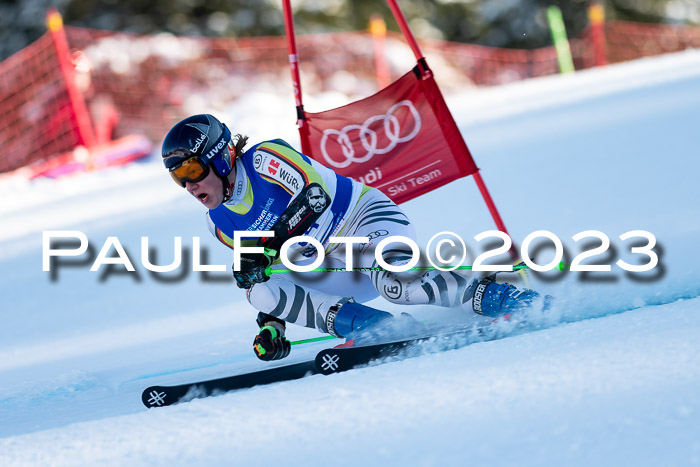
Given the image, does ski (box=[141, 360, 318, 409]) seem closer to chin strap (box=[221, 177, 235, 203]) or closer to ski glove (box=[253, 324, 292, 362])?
ski glove (box=[253, 324, 292, 362])

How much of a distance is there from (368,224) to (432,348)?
708mm

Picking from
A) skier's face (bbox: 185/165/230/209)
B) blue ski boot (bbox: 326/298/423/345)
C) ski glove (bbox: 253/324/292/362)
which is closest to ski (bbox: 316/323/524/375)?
blue ski boot (bbox: 326/298/423/345)

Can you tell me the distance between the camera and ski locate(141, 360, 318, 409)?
283cm

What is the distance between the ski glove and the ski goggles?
628 millimetres

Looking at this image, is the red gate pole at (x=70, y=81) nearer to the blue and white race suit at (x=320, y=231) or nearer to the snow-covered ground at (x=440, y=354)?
the snow-covered ground at (x=440, y=354)

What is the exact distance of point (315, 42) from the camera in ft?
47.1

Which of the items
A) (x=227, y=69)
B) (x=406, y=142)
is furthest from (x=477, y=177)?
(x=227, y=69)

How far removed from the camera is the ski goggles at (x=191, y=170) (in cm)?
299

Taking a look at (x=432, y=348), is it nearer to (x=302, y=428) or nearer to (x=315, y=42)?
(x=302, y=428)

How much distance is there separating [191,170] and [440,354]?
3.69 ft

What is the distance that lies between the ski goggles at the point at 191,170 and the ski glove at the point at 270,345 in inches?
24.7

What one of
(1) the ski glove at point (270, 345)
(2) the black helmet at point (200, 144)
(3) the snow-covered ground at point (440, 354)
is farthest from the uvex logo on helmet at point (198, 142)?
(3) the snow-covered ground at point (440, 354)

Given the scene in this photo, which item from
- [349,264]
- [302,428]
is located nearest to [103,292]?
[349,264]

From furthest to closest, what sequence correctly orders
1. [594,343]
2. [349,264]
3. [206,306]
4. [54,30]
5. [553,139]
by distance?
[54,30]
[553,139]
[206,306]
[349,264]
[594,343]
